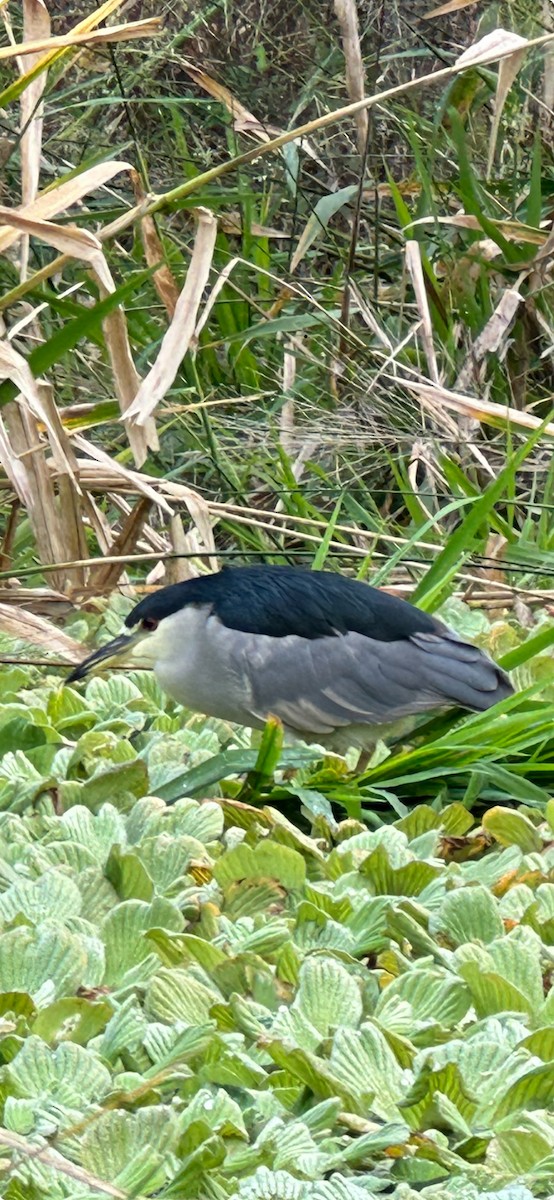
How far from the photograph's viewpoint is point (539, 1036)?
1791mm

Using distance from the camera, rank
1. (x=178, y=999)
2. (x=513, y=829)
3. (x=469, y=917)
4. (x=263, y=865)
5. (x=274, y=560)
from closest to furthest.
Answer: (x=178, y=999), (x=469, y=917), (x=263, y=865), (x=513, y=829), (x=274, y=560)

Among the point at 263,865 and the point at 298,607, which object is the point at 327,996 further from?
the point at 298,607

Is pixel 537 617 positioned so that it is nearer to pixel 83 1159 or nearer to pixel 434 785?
pixel 434 785

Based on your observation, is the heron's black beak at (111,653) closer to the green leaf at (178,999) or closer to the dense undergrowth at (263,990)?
the dense undergrowth at (263,990)

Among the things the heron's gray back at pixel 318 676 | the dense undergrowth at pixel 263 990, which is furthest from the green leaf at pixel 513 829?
the heron's gray back at pixel 318 676

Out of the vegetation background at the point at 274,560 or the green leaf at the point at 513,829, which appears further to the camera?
the green leaf at the point at 513,829

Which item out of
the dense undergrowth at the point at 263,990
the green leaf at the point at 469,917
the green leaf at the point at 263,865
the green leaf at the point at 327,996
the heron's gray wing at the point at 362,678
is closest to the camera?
the dense undergrowth at the point at 263,990

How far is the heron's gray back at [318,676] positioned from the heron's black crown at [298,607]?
0.02 metres

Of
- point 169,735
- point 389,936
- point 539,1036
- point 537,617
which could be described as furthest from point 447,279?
point 539,1036

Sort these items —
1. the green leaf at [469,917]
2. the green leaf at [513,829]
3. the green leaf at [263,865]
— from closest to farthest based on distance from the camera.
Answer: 1. the green leaf at [469,917]
2. the green leaf at [263,865]
3. the green leaf at [513,829]

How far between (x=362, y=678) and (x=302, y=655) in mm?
119

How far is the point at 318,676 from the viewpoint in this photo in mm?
3135

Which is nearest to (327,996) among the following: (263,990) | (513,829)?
(263,990)

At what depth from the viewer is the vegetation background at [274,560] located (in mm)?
1703
